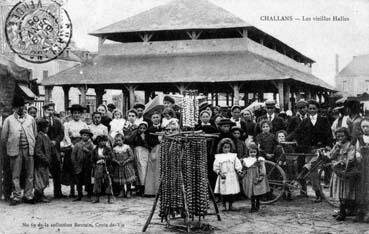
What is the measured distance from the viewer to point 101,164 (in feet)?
26.6

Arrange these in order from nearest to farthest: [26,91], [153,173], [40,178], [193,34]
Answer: [40,178] → [153,173] → [26,91] → [193,34]

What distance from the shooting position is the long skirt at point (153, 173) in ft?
27.7

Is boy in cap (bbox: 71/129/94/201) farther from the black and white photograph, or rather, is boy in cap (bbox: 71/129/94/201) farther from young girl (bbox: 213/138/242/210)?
young girl (bbox: 213/138/242/210)

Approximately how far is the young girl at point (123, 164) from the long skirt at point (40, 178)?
120cm

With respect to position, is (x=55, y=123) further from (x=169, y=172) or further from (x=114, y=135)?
(x=169, y=172)

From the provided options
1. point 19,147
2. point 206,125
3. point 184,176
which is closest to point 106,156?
point 19,147

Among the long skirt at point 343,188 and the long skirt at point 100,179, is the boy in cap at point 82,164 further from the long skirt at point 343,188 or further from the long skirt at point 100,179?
the long skirt at point 343,188

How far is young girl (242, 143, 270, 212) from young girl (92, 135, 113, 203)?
7.90 ft

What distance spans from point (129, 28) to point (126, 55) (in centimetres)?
152

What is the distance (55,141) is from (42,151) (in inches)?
19.0

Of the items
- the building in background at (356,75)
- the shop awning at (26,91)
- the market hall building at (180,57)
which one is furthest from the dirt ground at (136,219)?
the building in background at (356,75)

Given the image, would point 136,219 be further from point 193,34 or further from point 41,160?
point 193,34

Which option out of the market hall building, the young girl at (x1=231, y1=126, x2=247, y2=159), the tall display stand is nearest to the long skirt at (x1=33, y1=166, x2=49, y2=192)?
the tall display stand

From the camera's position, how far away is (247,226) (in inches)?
234
